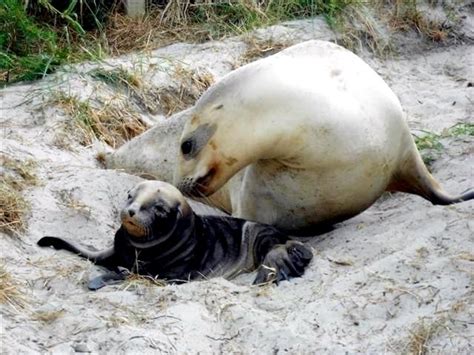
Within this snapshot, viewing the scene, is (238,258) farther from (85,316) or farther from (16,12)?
(16,12)

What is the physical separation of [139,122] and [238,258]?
2.37 meters

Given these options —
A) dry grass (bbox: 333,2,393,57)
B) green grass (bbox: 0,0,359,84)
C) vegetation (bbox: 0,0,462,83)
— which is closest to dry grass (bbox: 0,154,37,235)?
green grass (bbox: 0,0,359,84)

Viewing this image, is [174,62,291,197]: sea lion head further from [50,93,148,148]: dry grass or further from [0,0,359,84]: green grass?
[0,0,359,84]: green grass

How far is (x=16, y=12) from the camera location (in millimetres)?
8492

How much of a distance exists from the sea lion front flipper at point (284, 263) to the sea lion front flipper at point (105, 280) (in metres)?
0.60

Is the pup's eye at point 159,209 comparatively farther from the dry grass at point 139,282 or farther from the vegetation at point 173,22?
the vegetation at point 173,22

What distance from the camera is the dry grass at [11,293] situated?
15.6 ft

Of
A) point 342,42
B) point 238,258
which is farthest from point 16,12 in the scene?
point 238,258

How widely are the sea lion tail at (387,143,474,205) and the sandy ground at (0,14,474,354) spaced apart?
11 centimetres

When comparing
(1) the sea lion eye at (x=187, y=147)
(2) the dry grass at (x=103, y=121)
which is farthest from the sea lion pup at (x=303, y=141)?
(2) the dry grass at (x=103, y=121)

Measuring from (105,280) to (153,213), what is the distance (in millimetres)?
421

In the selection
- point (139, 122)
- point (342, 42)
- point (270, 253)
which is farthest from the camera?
point (342, 42)

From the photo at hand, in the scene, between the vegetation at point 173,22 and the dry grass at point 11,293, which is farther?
the vegetation at point 173,22

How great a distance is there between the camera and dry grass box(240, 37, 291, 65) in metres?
8.78
